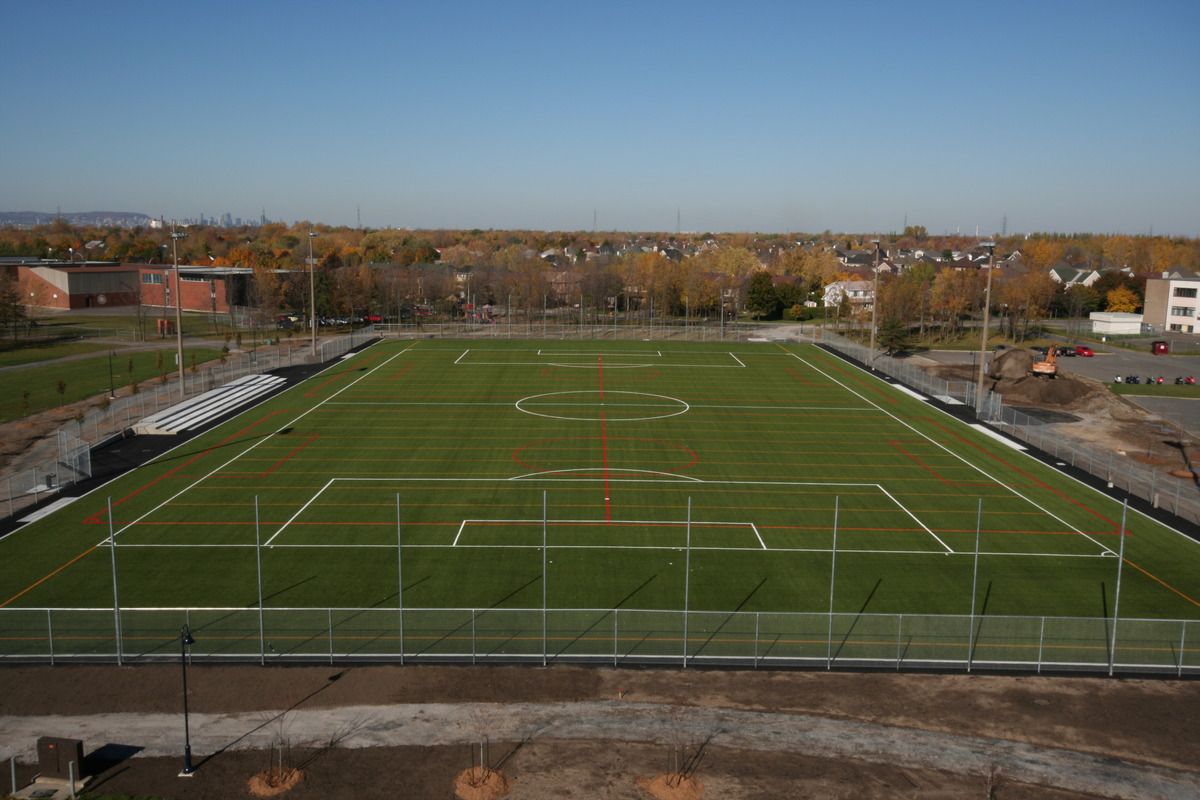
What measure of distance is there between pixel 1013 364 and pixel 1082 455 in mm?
29887

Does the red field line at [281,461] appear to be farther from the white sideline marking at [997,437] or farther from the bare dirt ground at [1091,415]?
the bare dirt ground at [1091,415]

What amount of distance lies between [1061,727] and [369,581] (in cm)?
2131

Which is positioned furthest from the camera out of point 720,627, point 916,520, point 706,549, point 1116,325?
point 1116,325

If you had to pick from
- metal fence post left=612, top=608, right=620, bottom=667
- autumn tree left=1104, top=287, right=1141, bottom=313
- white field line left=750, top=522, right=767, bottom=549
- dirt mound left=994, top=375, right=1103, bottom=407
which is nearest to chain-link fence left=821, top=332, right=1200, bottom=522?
dirt mound left=994, top=375, right=1103, bottom=407

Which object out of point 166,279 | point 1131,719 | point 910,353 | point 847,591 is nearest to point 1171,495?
point 847,591

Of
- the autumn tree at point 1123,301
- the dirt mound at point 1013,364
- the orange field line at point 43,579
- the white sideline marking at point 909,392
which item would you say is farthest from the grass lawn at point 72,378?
the autumn tree at point 1123,301

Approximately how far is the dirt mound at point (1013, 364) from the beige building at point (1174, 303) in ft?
211

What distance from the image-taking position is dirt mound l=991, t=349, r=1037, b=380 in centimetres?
7812

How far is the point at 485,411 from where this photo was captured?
62844mm

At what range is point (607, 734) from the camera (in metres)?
22.9

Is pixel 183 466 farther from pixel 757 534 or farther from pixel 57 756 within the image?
pixel 57 756

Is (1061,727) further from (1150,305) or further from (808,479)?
(1150,305)

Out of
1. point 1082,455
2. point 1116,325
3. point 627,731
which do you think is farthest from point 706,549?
point 1116,325

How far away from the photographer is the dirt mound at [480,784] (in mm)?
20484
